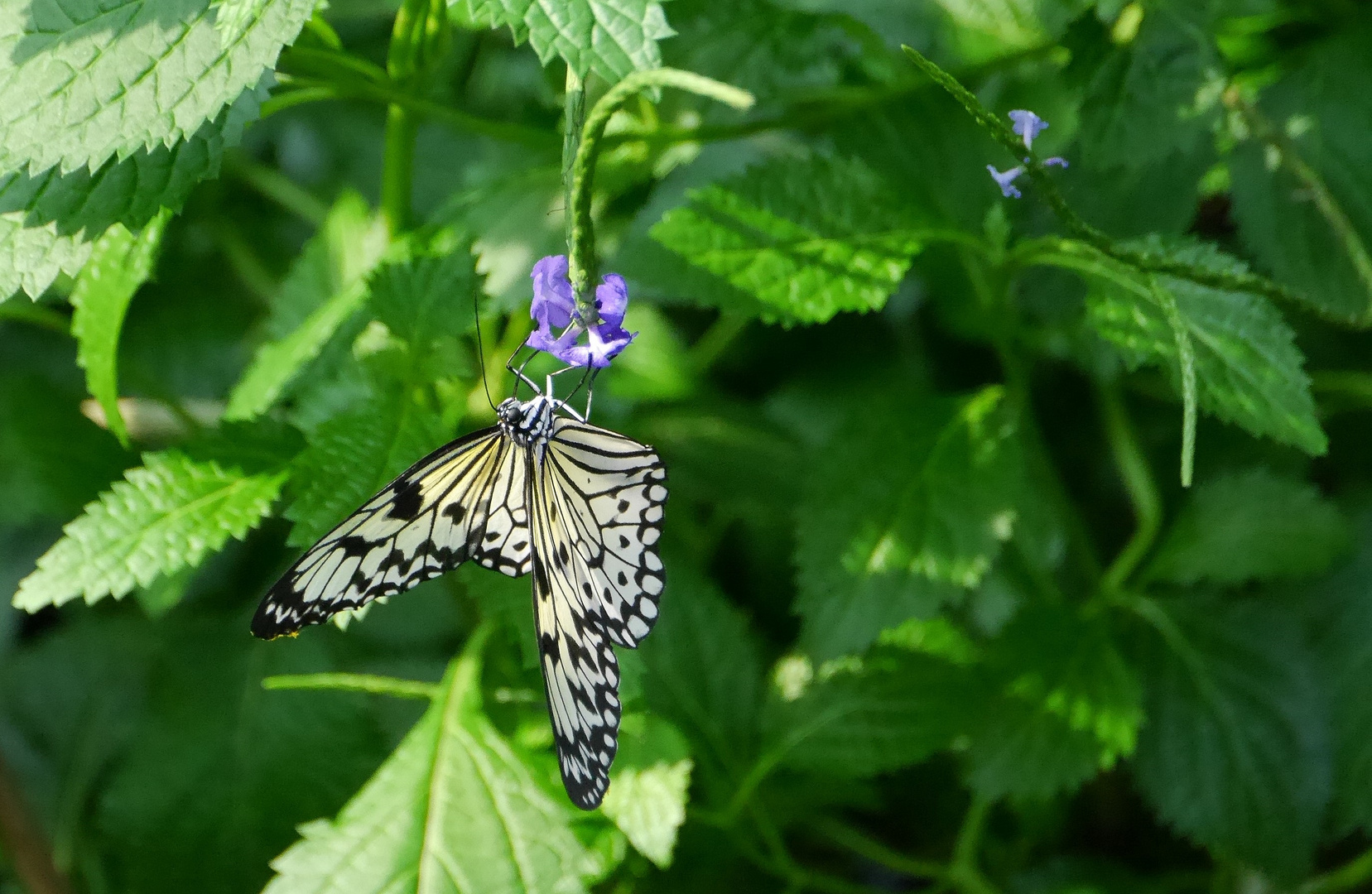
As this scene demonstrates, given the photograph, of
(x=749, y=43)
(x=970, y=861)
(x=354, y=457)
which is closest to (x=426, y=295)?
(x=354, y=457)

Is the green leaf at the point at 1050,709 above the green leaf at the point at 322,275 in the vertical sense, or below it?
below

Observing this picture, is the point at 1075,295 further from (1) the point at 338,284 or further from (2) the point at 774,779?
(1) the point at 338,284

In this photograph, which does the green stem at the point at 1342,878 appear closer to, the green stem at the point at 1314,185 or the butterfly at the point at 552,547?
the green stem at the point at 1314,185

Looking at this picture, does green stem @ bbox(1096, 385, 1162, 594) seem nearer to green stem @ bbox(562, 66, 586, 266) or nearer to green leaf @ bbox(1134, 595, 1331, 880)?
green leaf @ bbox(1134, 595, 1331, 880)

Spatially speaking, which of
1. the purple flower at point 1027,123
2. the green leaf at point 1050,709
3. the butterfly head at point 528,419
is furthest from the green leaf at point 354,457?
the green leaf at point 1050,709

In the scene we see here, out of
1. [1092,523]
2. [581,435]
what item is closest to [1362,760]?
[1092,523]

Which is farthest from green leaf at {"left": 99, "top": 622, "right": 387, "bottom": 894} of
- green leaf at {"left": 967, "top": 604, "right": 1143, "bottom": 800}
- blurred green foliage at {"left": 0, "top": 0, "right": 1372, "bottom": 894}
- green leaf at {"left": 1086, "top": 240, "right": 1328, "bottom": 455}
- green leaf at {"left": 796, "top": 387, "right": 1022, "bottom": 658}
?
green leaf at {"left": 1086, "top": 240, "right": 1328, "bottom": 455}

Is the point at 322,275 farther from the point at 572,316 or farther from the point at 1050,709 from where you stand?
the point at 1050,709
